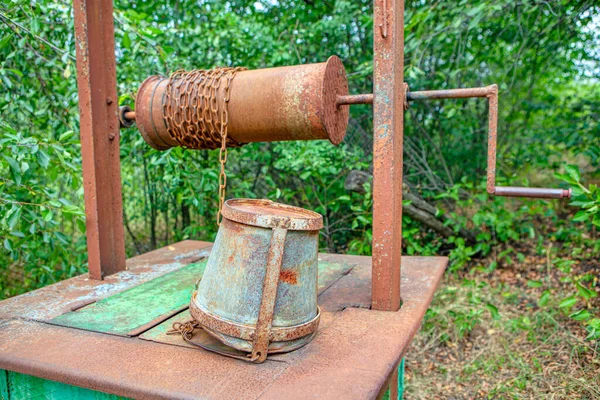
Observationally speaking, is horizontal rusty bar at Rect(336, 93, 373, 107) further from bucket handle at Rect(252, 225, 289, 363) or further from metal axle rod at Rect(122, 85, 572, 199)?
bucket handle at Rect(252, 225, 289, 363)

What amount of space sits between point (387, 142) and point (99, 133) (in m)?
1.62

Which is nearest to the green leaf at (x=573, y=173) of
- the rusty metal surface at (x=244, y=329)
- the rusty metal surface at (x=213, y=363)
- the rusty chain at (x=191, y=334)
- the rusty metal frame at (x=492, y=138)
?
the rusty metal frame at (x=492, y=138)

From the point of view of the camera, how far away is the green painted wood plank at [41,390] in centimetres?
181

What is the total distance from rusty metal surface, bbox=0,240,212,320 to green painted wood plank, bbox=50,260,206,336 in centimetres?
8

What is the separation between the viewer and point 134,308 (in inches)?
90.0

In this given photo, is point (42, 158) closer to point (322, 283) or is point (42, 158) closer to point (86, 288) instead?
point (86, 288)

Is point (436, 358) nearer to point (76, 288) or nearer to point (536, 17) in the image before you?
point (76, 288)

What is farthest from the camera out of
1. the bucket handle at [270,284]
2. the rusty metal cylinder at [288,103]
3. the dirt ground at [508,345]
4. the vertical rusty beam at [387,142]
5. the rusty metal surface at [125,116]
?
the dirt ground at [508,345]

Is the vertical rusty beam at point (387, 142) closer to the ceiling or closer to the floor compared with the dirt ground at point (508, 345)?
closer to the ceiling

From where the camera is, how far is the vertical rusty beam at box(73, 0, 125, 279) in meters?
2.67

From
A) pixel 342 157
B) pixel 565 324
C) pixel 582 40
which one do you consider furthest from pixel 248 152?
pixel 582 40

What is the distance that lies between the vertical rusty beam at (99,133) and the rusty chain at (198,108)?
0.48 meters

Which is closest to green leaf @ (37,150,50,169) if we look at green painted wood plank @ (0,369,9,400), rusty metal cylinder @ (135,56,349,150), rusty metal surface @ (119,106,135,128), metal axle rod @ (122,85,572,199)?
rusty metal surface @ (119,106,135,128)

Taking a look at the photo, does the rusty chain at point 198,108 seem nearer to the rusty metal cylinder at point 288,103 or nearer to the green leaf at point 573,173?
the rusty metal cylinder at point 288,103
